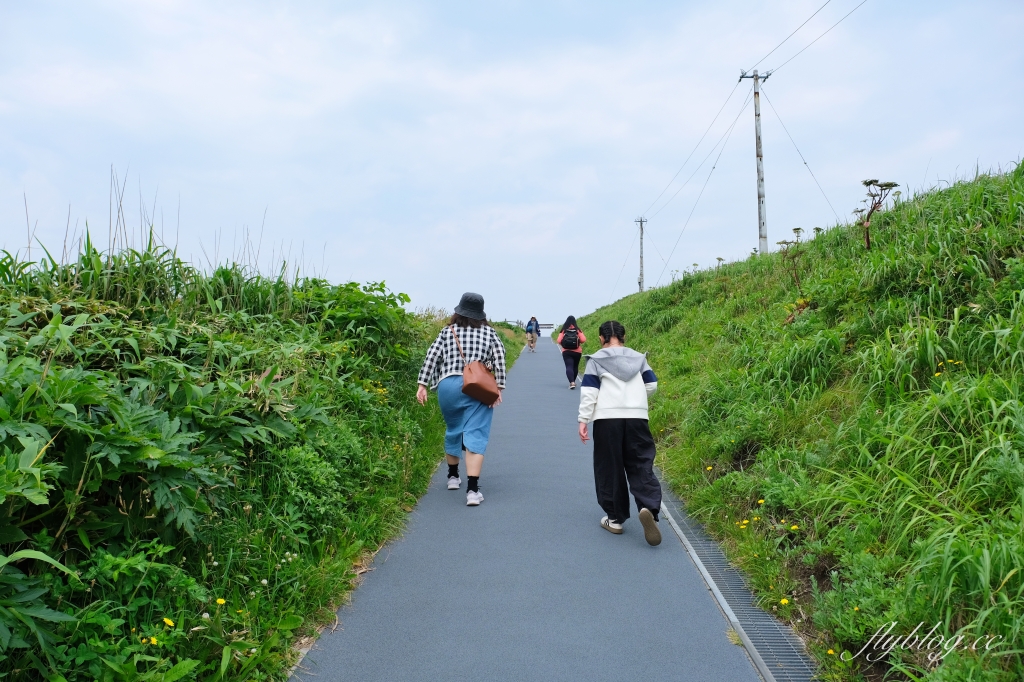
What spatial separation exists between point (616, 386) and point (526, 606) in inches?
84.7

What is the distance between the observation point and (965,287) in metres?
6.75

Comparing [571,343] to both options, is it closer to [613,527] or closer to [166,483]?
[613,527]

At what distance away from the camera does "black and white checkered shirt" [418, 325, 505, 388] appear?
6.75 meters

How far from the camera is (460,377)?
6672 millimetres

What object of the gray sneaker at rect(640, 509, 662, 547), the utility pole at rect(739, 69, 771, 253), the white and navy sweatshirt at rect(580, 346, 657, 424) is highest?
the utility pole at rect(739, 69, 771, 253)

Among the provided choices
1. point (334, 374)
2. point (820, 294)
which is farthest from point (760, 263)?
point (334, 374)

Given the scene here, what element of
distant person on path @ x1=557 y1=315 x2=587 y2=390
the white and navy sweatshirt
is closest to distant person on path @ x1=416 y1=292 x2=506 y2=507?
the white and navy sweatshirt

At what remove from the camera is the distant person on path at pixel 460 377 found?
21.6 feet

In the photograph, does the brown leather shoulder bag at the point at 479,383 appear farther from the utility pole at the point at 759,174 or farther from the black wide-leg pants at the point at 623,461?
the utility pole at the point at 759,174

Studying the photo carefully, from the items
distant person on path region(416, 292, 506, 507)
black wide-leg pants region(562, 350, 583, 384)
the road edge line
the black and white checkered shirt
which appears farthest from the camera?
black wide-leg pants region(562, 350, 583, 384)

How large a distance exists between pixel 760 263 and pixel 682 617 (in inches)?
495

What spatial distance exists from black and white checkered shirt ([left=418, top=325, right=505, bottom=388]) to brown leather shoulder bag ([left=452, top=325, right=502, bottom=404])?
107mm

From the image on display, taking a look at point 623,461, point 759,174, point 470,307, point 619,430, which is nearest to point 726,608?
point 623,461

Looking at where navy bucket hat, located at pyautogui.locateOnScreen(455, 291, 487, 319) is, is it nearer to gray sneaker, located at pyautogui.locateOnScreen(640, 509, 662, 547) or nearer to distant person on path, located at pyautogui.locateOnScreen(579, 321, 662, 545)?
distant person on path, located at pyautogui.locateOnScreen(579, 321, 662, 545)
